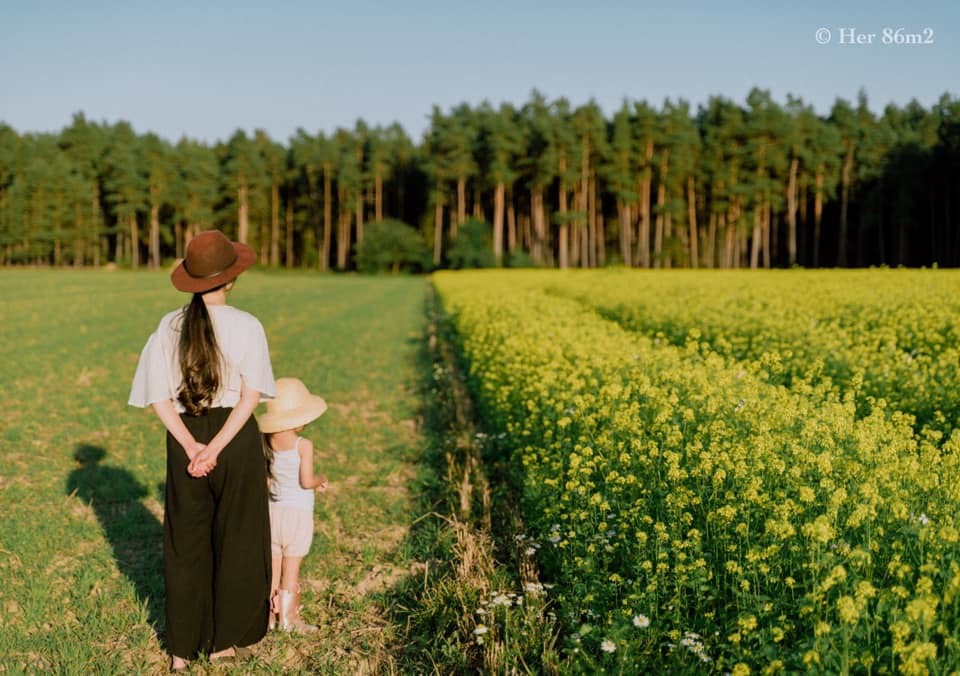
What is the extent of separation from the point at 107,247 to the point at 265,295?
65.5 metres

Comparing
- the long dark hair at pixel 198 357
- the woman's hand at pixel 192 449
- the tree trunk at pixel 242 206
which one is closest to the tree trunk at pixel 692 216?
the tree trunk at pixel 242 206

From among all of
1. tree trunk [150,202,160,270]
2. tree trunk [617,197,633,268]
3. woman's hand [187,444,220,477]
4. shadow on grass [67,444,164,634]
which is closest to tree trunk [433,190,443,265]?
tree trunk [617,197,633,268]

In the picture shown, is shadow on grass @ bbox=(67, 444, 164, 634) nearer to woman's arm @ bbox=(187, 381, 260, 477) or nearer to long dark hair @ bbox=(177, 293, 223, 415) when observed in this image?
woman's arm @ bbox=(187, 381, 260, 477)

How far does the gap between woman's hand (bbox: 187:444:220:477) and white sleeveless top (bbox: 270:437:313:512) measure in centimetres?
79

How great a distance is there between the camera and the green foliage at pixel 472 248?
67.4 metres

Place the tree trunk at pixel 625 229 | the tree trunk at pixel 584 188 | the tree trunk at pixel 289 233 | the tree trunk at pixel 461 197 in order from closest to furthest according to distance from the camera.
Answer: the tree trunk at pixel 584 188
the tree trunk at pixel 625 229
the tree trunk at pixel 461 197
the tree trunk at pixel 289 233

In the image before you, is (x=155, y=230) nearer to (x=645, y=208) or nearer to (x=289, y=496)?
(x=645, y=208)

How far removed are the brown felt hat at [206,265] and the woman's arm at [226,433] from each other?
0.58 m

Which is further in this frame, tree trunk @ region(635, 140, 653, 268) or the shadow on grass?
tree trunk @ region(635, 140, 653, 268)

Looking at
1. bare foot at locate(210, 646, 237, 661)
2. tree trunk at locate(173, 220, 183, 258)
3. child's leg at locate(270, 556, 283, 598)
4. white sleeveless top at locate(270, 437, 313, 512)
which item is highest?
tree trunk at locate(173, 220, 183, 258)

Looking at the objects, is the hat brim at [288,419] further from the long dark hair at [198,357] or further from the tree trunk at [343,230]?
the tree trunk at [343,230]

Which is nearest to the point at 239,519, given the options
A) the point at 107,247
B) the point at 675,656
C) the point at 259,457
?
the point at 259,457

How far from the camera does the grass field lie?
4.54 metres

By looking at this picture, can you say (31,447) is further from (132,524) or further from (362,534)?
(362,534)
